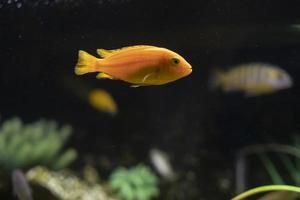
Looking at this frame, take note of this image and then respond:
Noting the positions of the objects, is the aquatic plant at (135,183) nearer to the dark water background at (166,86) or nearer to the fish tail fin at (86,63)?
the dark water background at (166,86)

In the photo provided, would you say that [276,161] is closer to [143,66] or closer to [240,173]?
[240,173]

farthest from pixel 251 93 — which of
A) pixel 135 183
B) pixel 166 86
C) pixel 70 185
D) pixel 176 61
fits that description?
pixel 176 61

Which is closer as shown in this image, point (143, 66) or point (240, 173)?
point (143, 66)

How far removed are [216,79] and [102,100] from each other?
1.73 metres

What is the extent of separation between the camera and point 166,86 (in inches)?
223

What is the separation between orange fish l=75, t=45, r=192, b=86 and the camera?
6.41 feet

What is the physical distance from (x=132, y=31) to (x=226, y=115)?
182 cm

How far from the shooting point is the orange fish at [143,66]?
1954 millimetres

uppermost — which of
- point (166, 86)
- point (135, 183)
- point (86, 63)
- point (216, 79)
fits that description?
point (86, 63)

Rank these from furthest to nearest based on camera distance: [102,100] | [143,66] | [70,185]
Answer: [102,100] → [70,185] → [143,66]

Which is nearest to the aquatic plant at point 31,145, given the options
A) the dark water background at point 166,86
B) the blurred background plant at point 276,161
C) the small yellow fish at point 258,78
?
the dark water background at point 166,86

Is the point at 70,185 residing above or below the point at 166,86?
below

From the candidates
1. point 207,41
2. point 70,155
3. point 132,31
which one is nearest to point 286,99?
point 207,41

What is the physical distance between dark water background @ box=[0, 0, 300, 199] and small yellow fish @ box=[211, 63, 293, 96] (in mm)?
101
